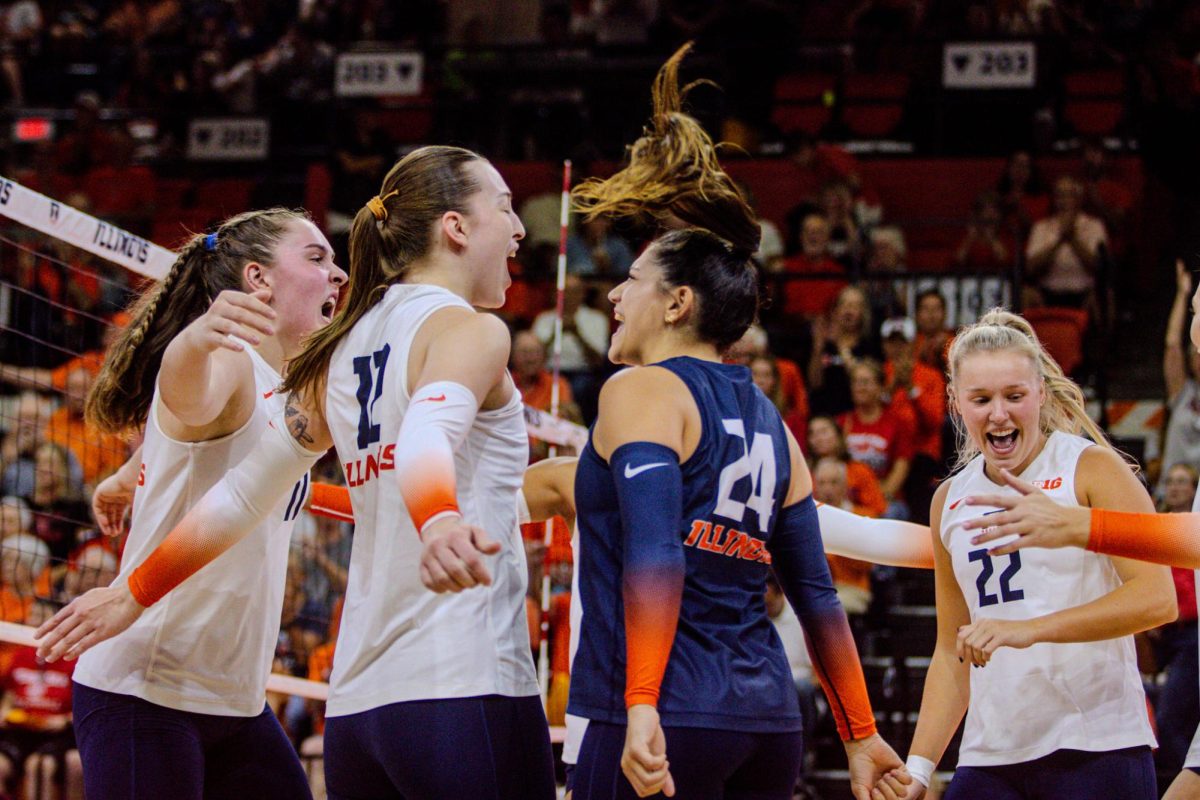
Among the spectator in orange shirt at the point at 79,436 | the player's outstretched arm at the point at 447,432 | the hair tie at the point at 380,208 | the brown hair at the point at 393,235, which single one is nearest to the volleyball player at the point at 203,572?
the brown hair at the point at 393,235

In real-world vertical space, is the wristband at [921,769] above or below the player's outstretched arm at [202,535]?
below

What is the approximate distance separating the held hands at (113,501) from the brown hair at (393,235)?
1.15 metres

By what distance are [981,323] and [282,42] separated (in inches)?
495

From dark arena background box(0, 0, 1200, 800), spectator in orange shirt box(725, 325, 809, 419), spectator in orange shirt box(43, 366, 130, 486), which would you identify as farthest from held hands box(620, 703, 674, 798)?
spectator in orange shirt box(43, 366, 130, 486)

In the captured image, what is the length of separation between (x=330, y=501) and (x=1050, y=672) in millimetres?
1984

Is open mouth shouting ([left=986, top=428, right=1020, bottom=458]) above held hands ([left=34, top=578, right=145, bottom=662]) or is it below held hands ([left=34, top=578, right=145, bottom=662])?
above

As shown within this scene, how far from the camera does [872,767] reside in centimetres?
319

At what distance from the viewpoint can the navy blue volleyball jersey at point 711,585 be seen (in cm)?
274

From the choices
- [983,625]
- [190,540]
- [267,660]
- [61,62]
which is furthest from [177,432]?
[61,62]

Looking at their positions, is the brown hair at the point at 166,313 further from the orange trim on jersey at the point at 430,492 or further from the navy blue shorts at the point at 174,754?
the orange trim on jersey at the point at 430,492

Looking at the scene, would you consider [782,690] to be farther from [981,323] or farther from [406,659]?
[981,323]

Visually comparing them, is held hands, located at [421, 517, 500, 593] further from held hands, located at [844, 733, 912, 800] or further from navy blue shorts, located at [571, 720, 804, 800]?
held hands, located at [844, 733, 912, 800]

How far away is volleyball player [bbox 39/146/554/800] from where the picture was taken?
8.70 ft

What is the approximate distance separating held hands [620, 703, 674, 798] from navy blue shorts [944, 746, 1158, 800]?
1.31 metres
